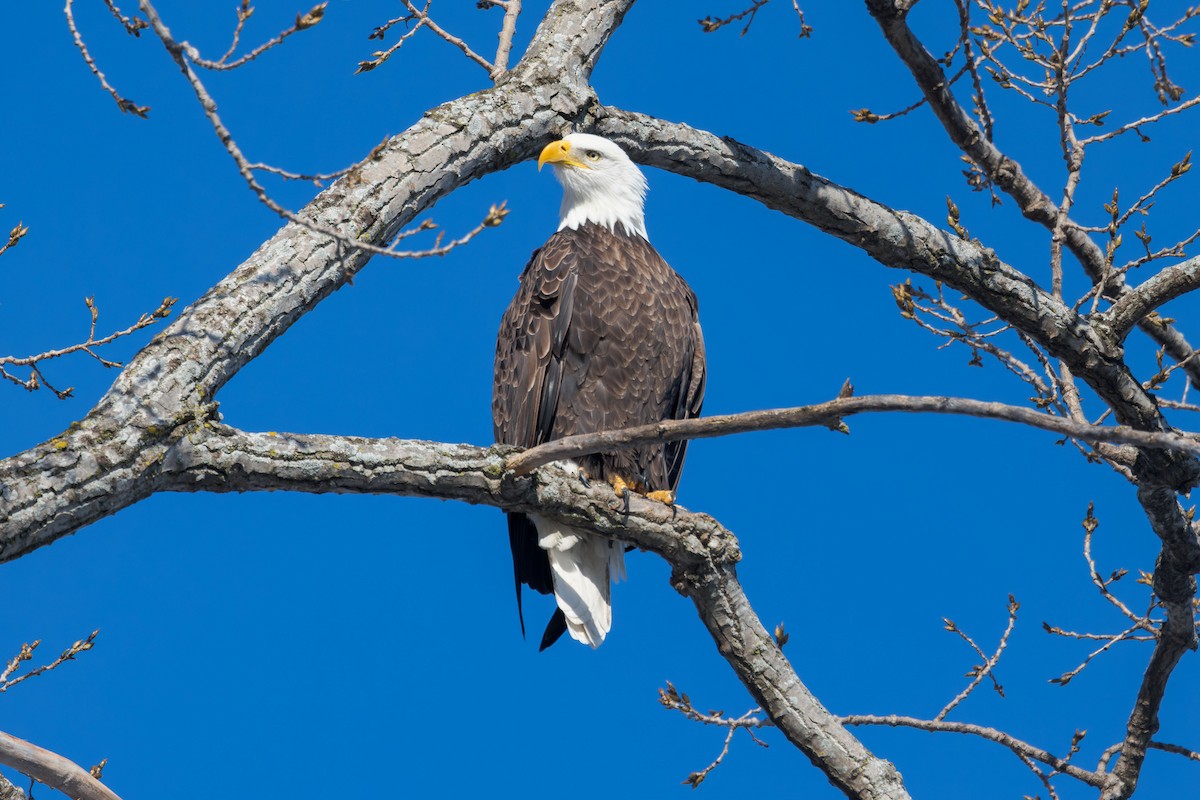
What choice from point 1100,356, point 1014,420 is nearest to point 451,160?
point 1014,420

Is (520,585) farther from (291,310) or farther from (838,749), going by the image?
(291,310)

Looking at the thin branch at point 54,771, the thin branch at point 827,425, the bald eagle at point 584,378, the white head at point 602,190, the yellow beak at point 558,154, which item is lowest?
the thin branch at point 54,771

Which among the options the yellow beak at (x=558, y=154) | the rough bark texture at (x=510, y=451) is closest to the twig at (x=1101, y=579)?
the rough bark texture at (x=510, y=451)

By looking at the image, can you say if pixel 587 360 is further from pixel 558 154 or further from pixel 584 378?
pixel 558 154

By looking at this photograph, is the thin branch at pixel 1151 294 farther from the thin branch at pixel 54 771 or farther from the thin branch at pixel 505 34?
the thin branch at pixel 54 771

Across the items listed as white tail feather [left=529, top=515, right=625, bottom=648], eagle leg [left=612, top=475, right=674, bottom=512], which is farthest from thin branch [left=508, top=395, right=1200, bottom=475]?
white tail feather [left=529, top=515, right=625, bottom=648]

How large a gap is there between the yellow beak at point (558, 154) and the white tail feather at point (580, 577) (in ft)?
3.99

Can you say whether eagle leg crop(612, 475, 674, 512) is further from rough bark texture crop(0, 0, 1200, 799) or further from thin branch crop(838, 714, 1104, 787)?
thin branch crop(838, 714, 1104, 787)

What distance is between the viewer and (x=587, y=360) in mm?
4336

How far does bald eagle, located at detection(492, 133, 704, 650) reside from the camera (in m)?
4.30

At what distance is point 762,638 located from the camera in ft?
11.5

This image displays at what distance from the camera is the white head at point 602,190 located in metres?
4.81

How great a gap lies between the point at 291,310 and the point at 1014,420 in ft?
5.39

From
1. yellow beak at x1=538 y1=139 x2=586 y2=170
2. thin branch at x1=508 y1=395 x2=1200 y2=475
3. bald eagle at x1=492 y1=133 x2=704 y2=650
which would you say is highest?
yellow beak at x1=538 y1=139 x2=586 y2=170
